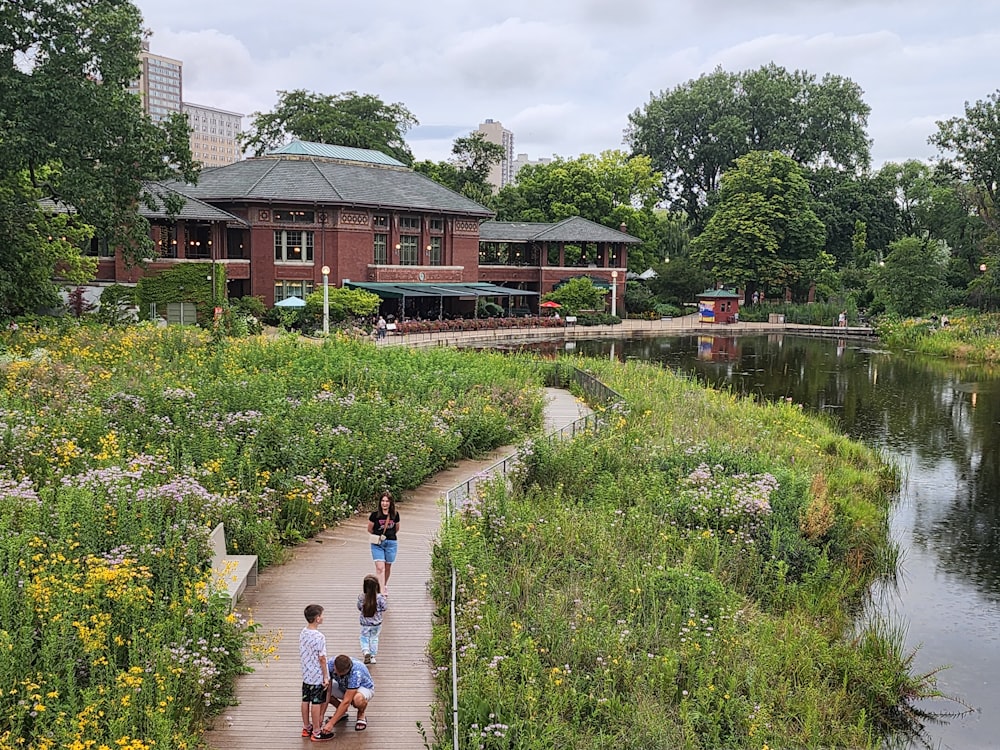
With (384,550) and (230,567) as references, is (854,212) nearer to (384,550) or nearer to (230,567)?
(384,550)

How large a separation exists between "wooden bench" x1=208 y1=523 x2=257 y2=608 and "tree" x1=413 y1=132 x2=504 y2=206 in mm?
60999

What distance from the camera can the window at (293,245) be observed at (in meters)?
49.2

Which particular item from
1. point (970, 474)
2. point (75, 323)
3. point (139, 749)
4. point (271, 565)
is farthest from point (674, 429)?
point (75, 323)

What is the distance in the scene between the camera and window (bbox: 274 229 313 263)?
49.2 metres

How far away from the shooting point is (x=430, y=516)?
1441 cm

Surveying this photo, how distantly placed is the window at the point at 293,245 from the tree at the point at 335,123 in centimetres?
2265

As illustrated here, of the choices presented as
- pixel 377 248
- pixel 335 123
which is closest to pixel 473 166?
pixel 335 123

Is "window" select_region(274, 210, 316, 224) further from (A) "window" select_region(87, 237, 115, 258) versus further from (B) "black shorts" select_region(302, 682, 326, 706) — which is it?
(B) "black shorts" select_region(302, 682, 326, 706)

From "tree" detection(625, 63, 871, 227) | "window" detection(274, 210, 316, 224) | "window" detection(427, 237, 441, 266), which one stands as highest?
"tree" detection(625, 63, 871, 227)

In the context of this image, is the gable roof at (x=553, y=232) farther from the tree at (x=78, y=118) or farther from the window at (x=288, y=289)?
the tree at (x=78, y=118)

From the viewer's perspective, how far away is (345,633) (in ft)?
33.4

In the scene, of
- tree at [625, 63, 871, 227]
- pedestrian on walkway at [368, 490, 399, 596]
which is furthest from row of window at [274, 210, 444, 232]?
pedestrian on walkway at [368, 490, 399, 596]

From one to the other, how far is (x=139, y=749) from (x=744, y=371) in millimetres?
34576

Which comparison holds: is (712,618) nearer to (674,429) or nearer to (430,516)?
(430,516)
